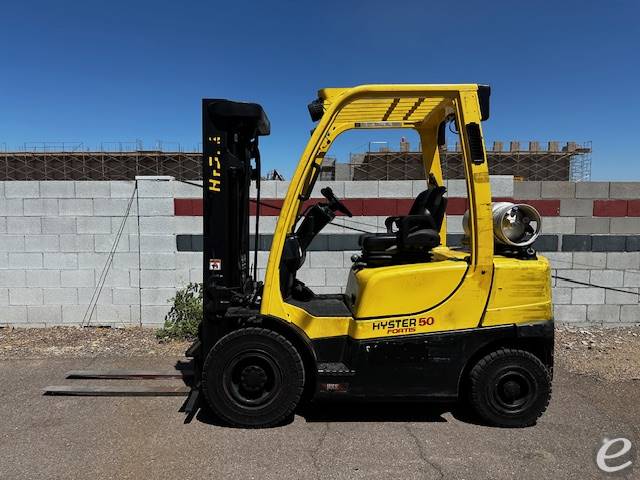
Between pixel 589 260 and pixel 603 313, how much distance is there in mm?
724

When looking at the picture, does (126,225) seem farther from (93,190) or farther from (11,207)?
(11,207)

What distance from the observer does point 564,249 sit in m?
6.16

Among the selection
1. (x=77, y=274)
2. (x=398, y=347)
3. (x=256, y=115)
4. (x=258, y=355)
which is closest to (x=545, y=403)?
(x=398, y=347)

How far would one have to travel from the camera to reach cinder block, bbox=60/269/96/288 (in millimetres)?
6141

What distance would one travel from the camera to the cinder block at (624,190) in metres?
6.08

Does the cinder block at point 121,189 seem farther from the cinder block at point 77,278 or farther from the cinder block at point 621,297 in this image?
the cinder block at point 621,297

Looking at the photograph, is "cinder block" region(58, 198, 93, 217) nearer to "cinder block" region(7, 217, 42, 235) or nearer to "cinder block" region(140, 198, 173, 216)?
"cinder block" region(7, 217, 42, 235)

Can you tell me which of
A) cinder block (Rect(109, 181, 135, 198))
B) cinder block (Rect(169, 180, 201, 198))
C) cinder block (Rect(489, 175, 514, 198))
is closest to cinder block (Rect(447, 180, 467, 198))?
cinder block (Rect(489, 175, 514, 198))

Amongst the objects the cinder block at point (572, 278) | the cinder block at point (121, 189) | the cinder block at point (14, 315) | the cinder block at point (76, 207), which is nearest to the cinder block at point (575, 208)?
the cinder block at point (572, 278)

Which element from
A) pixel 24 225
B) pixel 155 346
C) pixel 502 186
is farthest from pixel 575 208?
pixel 24 225

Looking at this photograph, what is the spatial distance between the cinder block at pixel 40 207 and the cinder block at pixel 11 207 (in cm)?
7

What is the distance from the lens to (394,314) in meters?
3.39

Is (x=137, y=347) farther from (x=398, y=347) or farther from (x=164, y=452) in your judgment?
(x=398, y=347)

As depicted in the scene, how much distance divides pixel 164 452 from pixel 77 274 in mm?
3788
